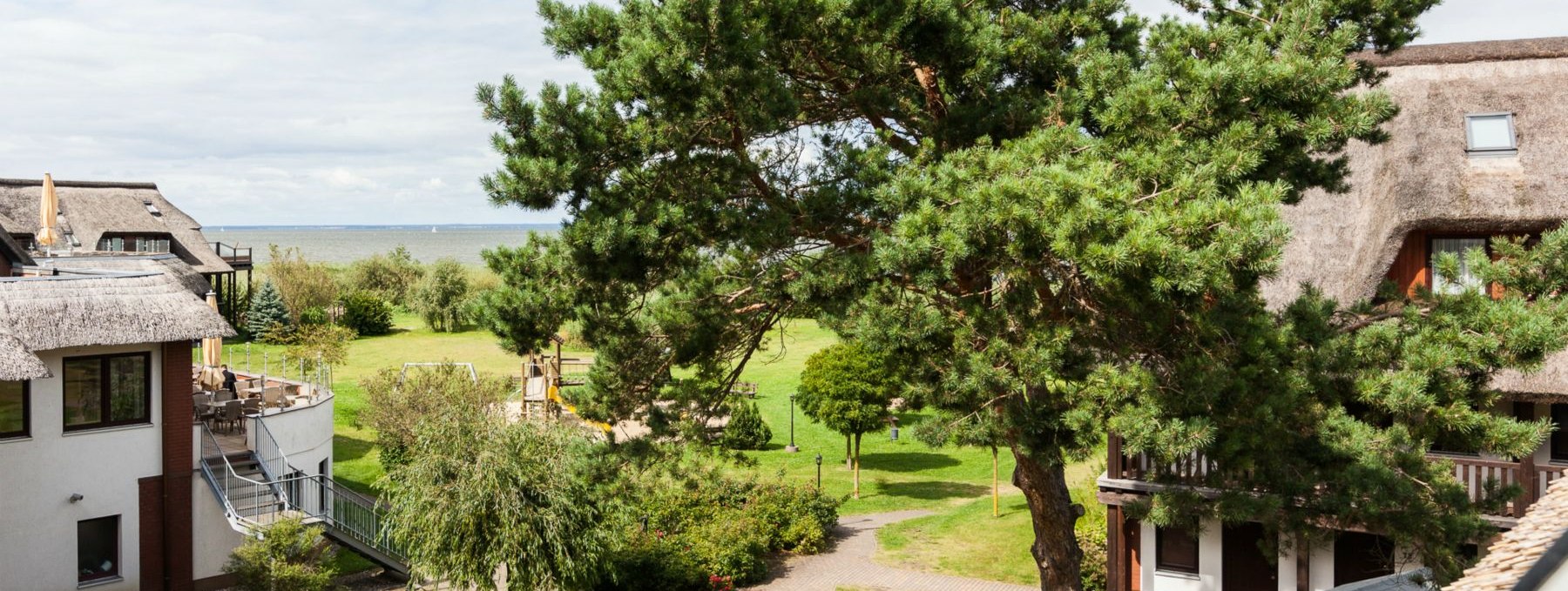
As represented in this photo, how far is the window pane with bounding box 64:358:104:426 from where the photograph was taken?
18.1 meters

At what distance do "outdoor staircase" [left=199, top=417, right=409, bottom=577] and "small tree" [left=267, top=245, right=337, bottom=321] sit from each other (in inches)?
1556

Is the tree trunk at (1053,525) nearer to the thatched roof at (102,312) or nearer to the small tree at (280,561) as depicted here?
the small tree at (280,561)

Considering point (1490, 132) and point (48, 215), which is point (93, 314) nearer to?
point (48, 215)

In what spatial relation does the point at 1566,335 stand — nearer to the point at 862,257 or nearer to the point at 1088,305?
the point at 1088,305

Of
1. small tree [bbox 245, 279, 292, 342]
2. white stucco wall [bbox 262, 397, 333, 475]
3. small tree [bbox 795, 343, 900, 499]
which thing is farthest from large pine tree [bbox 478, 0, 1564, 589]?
small tree [bbox 245, 279, 292, 342]

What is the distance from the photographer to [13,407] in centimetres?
1756

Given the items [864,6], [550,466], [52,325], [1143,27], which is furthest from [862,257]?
[52,325]

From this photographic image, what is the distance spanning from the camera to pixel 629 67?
9.71m

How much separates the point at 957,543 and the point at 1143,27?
562 inches

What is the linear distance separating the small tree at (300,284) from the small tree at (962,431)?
52.7 metres

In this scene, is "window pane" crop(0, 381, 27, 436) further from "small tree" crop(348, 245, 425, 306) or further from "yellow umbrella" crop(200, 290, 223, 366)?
"small tree" crop(348, 245, 425, 306)

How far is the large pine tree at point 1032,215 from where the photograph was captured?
31.2 feet

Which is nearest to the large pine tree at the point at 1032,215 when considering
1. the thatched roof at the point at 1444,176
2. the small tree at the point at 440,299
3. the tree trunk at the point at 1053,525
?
the tree trunk at the point at 1053,525

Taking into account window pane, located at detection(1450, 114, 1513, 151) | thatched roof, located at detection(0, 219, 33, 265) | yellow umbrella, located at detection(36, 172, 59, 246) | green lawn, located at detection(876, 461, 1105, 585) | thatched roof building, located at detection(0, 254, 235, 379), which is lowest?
green lawn, located at detection(876, 461, 1105, 585)
